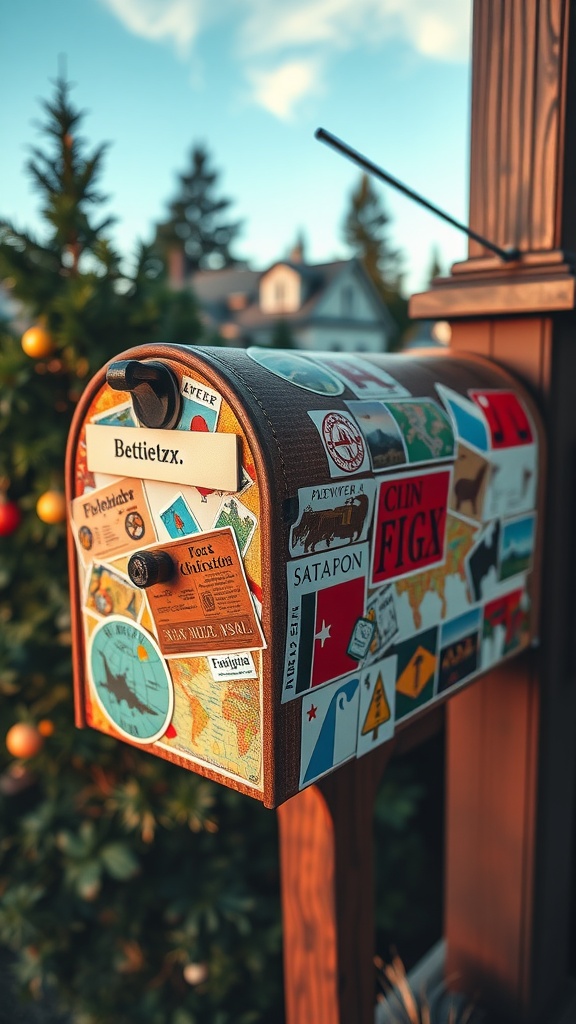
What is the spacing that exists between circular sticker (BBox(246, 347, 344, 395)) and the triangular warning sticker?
0.32 metres

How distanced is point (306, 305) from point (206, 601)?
14355 mm

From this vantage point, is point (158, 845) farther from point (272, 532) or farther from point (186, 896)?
point (272, 532)

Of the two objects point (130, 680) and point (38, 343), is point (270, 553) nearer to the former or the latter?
point (130, 680)

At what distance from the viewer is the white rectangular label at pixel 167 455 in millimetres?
691

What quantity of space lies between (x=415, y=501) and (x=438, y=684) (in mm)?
253

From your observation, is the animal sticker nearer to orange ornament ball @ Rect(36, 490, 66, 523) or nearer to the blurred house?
orange ornament ball @ Rect(36, 490, 66, 523)

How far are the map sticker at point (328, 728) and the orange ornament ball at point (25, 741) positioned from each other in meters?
1.10

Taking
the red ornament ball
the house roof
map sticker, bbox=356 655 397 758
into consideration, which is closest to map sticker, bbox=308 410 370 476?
map sticker, bbox=356 655 397 758

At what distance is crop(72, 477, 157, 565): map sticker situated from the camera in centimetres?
80

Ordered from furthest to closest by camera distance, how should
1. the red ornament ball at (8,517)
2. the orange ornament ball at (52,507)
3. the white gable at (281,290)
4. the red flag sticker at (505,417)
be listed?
the white gable at (281,290)
the red ornament ball at (8,517)
the orange ornament ball at (52,507)
the red flag sticker at (505,417)

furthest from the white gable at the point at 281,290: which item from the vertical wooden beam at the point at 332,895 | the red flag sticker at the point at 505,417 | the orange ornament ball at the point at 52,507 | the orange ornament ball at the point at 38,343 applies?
the vertical wooden beam at the point at 332,895

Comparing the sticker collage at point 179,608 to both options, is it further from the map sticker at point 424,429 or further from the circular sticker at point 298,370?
the map sticker at point 424,429

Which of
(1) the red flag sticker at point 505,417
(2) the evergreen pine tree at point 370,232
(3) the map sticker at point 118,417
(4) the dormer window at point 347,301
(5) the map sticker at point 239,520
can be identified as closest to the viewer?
(5) the map sticker at point 239,520

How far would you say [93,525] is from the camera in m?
0.87
